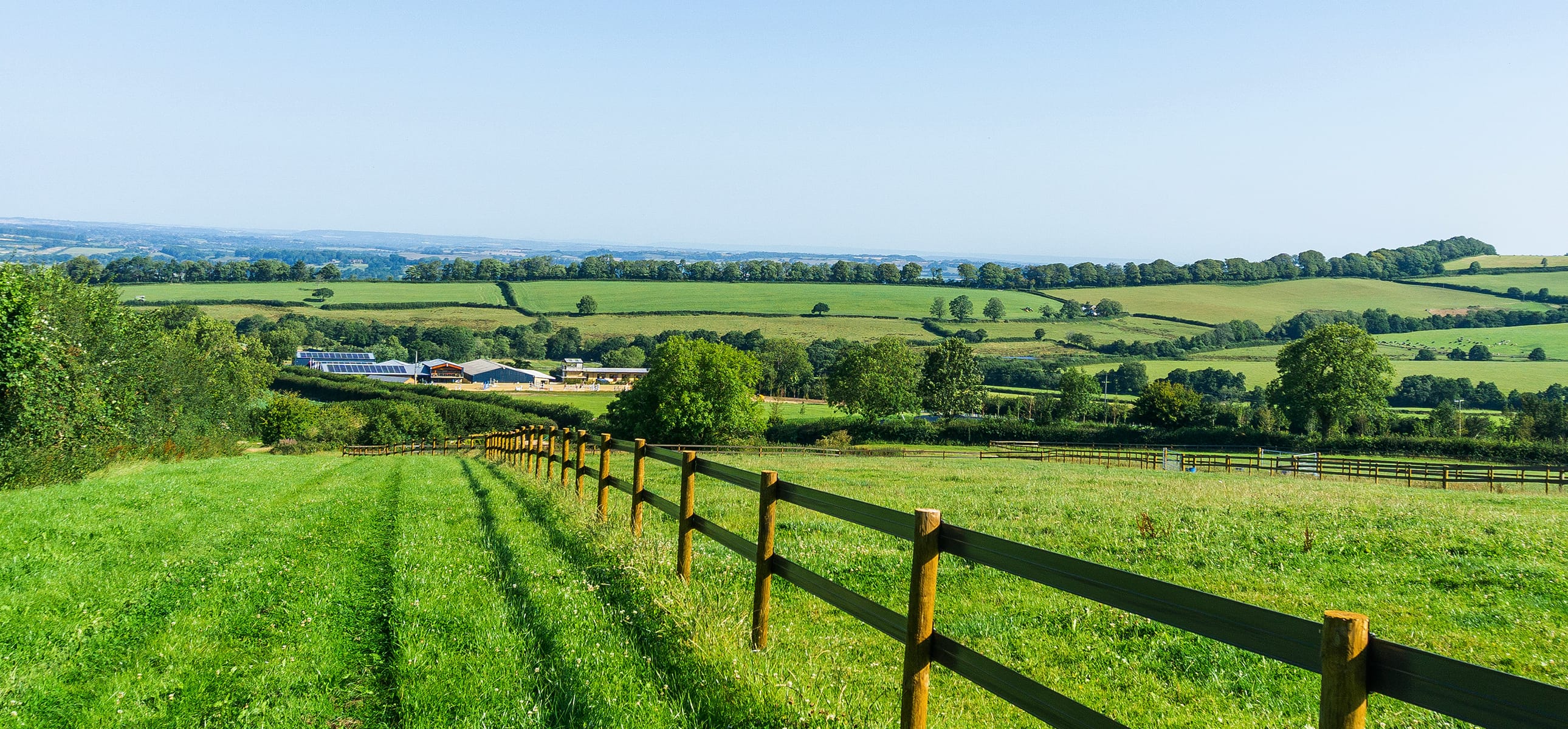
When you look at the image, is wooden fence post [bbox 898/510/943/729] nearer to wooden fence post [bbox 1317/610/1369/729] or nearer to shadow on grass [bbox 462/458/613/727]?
shadow on grass [bbox 462/458/613/727]

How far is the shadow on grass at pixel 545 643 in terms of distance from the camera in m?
5.09

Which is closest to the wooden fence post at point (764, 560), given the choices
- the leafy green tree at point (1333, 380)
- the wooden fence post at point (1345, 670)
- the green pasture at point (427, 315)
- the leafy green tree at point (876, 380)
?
the wooden fence post at point (1345, 670)

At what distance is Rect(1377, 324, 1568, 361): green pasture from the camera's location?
11419 cm

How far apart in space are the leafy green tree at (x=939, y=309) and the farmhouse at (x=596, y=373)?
48.5 m

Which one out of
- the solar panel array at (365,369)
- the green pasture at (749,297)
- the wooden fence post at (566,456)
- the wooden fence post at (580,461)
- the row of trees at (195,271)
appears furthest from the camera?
the green pasture at (749,297)

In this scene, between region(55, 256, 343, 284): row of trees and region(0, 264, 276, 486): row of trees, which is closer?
region(0, 264, 276, 486): row of trees

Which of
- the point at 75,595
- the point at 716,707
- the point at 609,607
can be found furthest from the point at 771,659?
the point at 75,595

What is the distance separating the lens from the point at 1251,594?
900cm

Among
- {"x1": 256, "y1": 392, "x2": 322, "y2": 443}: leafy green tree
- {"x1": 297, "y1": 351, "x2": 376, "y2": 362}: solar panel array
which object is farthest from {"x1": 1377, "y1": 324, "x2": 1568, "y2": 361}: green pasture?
{"x1": 297, "y1": 351, "x2": 376, "y2": 362}: solar panel array

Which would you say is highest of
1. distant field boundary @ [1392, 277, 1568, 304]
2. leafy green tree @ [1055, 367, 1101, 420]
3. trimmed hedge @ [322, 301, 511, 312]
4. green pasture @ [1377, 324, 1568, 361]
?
distant field boundary @ [1392, 277, 1568, 304]

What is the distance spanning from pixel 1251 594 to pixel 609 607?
19.7 feet

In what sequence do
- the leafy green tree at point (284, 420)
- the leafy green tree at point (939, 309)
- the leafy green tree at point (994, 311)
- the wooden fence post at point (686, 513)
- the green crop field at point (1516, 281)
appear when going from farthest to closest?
the leafy green tree at point (939, 309) < the leafy green tree at point (994, 311) < the green crop field at point (1516, 281) < the leafy green tree at point (284, 420) < the wooden fence post at point (686, 513)

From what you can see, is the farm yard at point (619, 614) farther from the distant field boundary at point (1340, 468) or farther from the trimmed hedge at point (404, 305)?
the trimmed hedge at point (404, 305)

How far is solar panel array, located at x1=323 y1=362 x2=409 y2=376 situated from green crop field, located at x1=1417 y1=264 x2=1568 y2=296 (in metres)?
166
